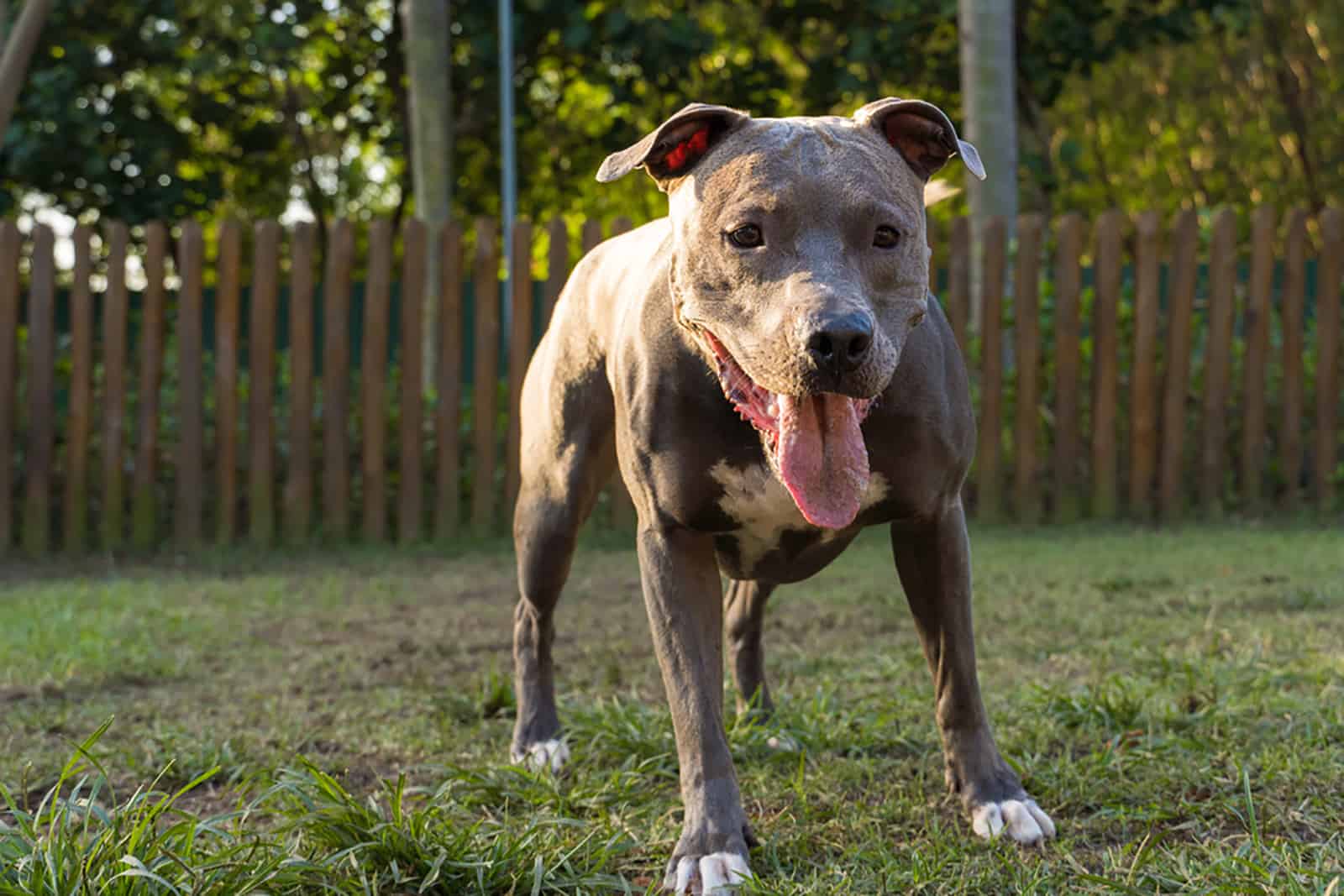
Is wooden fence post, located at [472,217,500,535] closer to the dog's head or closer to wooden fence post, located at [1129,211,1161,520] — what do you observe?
wooden fence post, located at [1129,211,1161,520]

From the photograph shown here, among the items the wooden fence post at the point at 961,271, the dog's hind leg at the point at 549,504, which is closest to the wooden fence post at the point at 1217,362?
the wooden fence post at the point at 961,271

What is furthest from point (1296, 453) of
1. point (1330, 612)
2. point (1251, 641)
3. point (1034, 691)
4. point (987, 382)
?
point (1034, 691)

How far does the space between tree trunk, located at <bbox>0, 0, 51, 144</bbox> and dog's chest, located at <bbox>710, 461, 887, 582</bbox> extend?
7680mm

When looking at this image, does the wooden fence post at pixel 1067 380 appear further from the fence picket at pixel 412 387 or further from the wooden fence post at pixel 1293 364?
the fence picket at pixel 412 387

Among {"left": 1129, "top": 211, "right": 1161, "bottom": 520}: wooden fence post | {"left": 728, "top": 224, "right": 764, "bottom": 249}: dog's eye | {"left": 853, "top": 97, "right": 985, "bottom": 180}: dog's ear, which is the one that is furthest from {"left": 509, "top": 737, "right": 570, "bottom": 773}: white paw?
{"left": 1129, "top": 211, "right": 1161, "bottom": 520}: wooden fence post

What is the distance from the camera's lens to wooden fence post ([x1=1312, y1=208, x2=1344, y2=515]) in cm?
845

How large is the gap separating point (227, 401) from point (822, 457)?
6169 millimetres

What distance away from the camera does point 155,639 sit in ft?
17.9

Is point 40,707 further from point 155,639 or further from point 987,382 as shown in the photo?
point 987,382

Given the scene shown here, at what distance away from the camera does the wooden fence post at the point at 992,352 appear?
823 cm

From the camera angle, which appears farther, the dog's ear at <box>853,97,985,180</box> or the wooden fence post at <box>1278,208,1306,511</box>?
the wooden fence post at <box>1278,208,1306,511</box>

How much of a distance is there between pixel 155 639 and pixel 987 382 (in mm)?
4906

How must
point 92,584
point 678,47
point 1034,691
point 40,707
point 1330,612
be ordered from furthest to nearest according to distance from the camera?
point 678,47
point 92,584
point 1330,612
point 40,707
point 1034,691

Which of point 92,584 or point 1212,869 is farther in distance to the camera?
point 92,584
